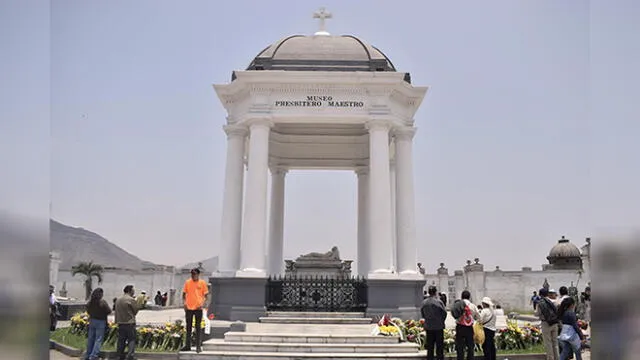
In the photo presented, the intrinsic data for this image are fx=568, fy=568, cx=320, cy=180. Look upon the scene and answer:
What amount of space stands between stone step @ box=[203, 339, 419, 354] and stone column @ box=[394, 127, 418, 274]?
7.31 metres

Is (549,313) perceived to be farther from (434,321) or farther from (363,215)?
(363,215)

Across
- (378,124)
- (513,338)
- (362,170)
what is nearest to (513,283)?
(362,170)

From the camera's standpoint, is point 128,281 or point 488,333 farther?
point 128,281

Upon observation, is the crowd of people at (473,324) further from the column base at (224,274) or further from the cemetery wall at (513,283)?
the cemetery wall at (513,283)

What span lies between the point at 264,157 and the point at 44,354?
18.2 metres

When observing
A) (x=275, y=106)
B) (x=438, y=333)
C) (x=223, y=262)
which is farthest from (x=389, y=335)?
(x=275, y=106)

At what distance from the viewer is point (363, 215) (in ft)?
93.1

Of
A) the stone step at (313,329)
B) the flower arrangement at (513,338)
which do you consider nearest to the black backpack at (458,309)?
the flower arrangement at (513,338)

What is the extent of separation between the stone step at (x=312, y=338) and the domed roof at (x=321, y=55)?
11078 mm

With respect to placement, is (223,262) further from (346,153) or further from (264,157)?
(346,153)

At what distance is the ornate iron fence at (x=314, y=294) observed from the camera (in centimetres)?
2108

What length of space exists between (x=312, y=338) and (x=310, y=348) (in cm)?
84

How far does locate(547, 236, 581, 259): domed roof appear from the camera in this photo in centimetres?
5128

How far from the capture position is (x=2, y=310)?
3092 millimetres
